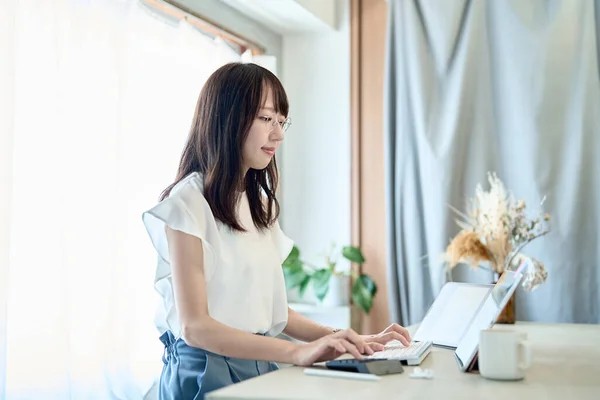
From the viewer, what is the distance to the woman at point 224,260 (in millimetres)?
1462

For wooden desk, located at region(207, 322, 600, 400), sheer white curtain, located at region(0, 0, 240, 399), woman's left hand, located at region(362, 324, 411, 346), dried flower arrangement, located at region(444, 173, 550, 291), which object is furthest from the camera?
dried flower arrangement, located at region(444, 173, 550, 291)

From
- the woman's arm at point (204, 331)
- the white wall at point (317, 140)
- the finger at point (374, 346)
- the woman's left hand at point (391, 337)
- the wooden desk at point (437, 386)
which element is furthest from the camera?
the white wall at point (317, 140)

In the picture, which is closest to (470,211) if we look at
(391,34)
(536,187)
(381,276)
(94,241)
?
(536,187)

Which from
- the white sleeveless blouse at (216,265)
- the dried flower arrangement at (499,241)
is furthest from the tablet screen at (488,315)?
the dried flower arrangement at (499,241)

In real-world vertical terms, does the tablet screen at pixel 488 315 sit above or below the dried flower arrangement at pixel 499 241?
below

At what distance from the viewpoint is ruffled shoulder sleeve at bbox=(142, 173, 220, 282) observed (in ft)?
4.91

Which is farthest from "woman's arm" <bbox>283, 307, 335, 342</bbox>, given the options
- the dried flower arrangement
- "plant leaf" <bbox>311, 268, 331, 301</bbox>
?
"plant leaf" <bbox>311, 268, 331, 301</bbox>

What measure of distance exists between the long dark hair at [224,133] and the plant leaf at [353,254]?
1.87 m

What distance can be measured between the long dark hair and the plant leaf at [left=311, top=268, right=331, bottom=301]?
6.10 ft

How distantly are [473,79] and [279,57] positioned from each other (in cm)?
103

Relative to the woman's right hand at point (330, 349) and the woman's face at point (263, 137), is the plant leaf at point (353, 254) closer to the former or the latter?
the woman's face at point (263, 137)

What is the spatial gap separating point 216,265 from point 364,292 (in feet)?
6.62

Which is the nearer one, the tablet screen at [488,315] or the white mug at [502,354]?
the white mug at [502,354]

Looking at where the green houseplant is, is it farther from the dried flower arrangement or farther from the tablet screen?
the tablet screen
